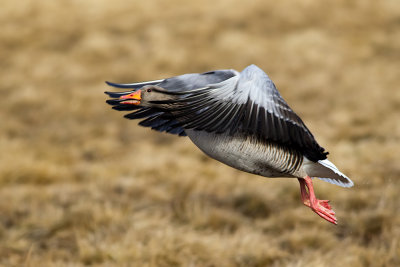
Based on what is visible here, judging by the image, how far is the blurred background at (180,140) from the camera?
4.48m

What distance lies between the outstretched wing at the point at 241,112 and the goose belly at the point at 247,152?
0.03 meters

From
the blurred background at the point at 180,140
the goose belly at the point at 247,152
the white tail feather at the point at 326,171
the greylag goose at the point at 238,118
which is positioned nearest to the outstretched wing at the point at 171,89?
the greylag goose at the point at 238,118

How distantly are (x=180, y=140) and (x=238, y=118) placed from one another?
6752mm

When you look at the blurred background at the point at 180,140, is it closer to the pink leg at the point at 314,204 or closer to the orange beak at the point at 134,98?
the pink leg at the point at 314,204

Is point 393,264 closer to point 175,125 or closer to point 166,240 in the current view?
point 166,240

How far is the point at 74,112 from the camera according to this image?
9148mm

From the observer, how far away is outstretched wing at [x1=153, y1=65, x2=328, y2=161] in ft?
4.42

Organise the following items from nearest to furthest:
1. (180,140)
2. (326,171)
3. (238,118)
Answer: (238,118) → (326,171) → (180,140)

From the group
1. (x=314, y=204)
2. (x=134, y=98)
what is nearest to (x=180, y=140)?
(x=314, y=204)

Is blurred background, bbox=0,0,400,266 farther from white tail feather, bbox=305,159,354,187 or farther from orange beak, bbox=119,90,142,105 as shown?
orange beak, bbox=119,90,142,105

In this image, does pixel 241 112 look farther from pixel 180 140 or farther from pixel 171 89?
pixel 180 140

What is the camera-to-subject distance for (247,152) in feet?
4.63

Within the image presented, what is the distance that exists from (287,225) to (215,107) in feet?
13.0

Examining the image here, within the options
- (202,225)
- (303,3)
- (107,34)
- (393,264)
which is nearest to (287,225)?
(202,225)
